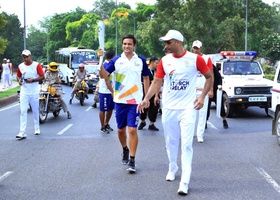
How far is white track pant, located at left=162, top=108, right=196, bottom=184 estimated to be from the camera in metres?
6.08

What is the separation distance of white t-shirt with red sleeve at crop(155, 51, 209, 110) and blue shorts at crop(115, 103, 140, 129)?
3.67ft

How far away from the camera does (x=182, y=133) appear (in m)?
6.18

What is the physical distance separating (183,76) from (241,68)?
32.2ft

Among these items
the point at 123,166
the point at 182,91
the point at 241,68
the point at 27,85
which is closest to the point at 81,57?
the point at 241,68

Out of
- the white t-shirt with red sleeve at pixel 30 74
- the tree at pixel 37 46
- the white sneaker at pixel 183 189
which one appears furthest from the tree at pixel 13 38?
the white sneaker at pixel 183 189

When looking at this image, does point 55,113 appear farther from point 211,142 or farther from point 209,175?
point 209,175

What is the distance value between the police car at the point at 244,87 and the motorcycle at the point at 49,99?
5151 millimetres

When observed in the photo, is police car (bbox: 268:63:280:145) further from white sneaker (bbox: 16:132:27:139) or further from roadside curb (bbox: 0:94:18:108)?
roadside curb (bbox: 0:94:18:108)

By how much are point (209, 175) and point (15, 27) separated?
3074 inches

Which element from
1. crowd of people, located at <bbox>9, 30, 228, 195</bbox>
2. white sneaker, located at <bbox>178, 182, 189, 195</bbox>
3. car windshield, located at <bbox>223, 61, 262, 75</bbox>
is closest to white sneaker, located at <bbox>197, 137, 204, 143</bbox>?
crowd of people, located at <bbox>9, 30, 228, 195</bbox>

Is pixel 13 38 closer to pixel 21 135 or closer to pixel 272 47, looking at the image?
pixel 272 47

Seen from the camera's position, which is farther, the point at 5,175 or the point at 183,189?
the point at 5,175

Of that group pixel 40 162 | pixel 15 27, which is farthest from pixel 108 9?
pixel 40 162

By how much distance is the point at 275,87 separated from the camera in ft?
32.6
